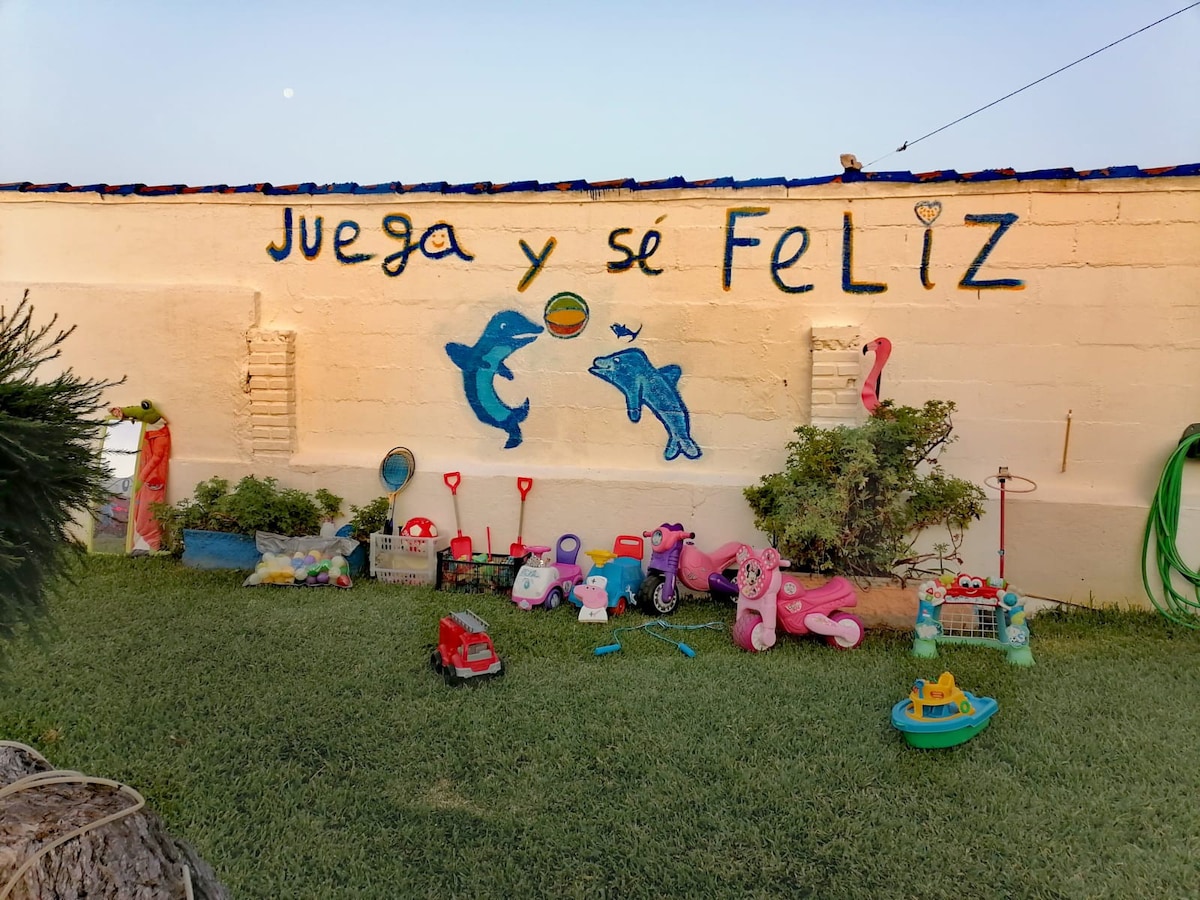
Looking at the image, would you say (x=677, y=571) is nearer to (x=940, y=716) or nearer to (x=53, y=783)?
(x=940, y=716)

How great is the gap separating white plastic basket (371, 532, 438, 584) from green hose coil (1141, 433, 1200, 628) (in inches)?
186

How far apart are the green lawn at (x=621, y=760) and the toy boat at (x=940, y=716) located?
7 cm

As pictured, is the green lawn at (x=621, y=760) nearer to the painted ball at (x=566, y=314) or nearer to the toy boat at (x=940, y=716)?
the toy boat at (x=940, y=716)

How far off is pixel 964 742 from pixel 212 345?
5.91 metres

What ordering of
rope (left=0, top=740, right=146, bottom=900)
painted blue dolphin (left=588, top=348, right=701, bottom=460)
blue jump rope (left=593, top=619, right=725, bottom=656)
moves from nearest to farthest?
rope (left=0, top=740, right=146, bottom=900), blue jump rope (left=593, top=619, right=725, bottom=656), painted blue dolphin (left=588, top=348, right=701, bottom=460)

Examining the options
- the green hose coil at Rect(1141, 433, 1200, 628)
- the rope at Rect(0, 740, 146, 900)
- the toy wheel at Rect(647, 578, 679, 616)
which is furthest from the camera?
the toy wheel at Rect(647, 578, 679, 616)

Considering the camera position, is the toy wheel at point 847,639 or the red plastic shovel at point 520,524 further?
the red plastic shovel at point 520,524

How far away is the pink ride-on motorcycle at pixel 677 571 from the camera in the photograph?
213 inches

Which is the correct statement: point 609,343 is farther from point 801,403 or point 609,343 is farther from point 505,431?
point 801,403

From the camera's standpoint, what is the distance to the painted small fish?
6043 millimetres

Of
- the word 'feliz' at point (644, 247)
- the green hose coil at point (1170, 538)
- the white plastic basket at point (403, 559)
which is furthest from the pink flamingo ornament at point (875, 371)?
the white plastic basket at point (403, 559)

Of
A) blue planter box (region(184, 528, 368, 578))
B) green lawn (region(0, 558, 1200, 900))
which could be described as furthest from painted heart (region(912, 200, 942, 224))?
blue planter box (region(184, 528, 368, 578))

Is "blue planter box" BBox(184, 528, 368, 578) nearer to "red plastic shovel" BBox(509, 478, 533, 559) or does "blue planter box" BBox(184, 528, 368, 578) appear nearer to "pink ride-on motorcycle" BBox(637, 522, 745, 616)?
"red plastic shovel" BBox(509, 478, 533, 559)

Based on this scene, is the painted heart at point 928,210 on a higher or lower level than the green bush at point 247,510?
higher
